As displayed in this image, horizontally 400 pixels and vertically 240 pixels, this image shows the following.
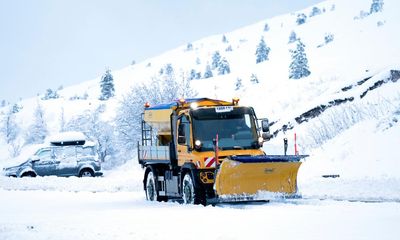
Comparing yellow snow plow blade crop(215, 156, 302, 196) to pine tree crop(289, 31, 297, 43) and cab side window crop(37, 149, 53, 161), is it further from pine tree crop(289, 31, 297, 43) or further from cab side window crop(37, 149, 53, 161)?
pine tree crop(289, 31, 297, 43)

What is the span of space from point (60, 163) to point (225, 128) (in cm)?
1836

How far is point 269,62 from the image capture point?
11900cm

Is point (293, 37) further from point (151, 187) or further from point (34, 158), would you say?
point (151, 187)

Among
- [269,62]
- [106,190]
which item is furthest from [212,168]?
[269,62]

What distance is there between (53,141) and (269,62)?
8641 centimetres

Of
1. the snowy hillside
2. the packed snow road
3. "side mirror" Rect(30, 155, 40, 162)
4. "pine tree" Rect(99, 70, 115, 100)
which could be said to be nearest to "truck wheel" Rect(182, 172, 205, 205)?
the packed snow road

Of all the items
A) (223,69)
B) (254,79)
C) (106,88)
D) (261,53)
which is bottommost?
(254,79)

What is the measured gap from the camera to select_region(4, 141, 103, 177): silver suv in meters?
34.7

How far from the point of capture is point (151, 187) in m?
21.7

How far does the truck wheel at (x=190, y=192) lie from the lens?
57.5ft

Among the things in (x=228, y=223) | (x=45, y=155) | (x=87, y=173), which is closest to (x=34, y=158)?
(x=45, y=155)

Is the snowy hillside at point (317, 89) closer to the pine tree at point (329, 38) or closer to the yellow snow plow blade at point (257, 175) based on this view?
the pine tree at point (329, 38)

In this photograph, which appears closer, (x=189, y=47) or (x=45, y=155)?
(x=45, y=155)

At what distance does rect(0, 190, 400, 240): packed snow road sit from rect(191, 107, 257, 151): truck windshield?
1.67m
